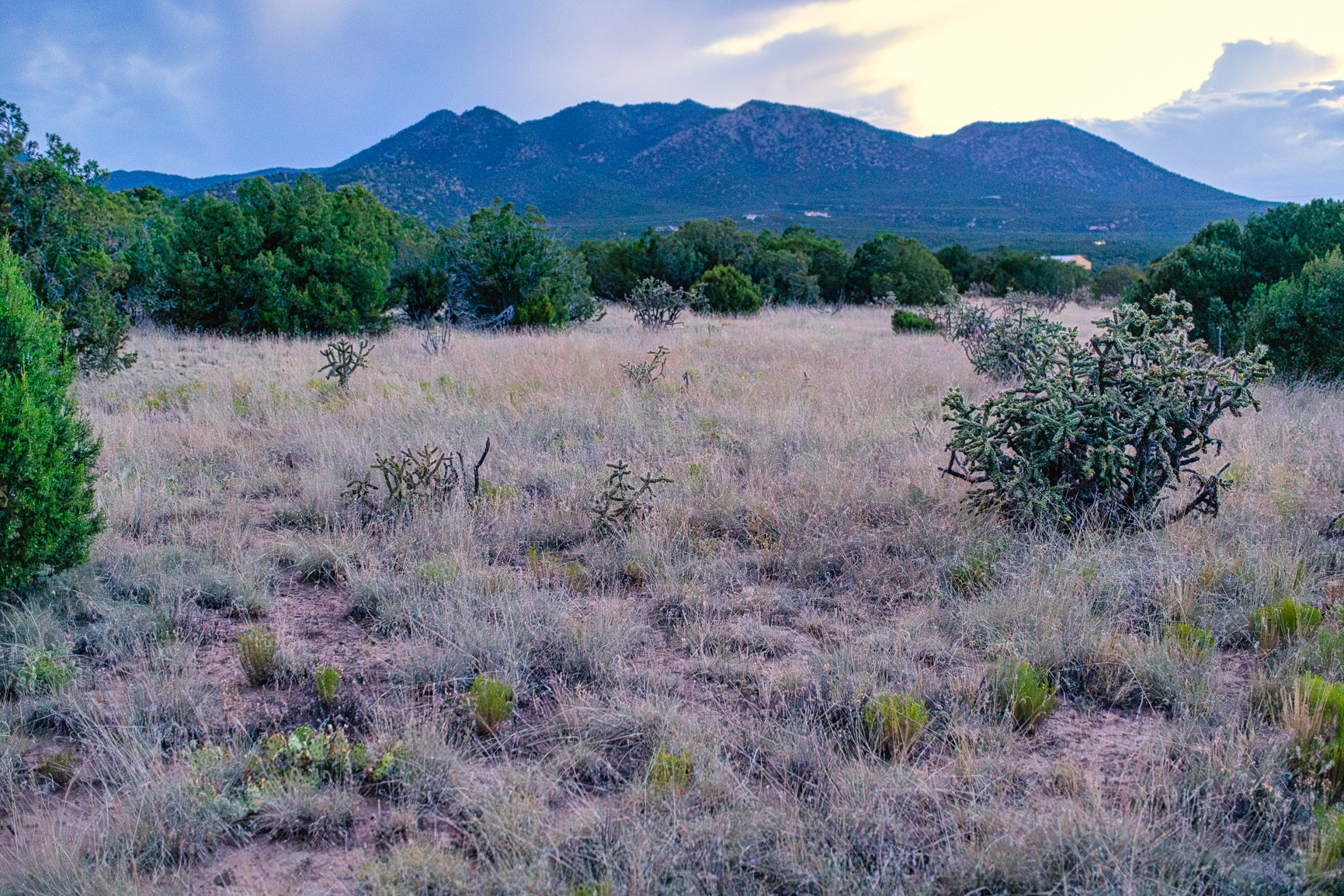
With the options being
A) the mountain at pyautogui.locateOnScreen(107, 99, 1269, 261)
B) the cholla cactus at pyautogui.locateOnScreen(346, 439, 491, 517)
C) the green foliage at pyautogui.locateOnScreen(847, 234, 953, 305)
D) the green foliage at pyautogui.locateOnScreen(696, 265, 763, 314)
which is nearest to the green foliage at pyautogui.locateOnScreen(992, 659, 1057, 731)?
the cholla cactus at pyautogui.locateOnScreen(346, 439, 491, 517)

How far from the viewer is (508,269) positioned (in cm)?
1673

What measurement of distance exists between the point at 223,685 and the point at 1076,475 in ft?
15.2

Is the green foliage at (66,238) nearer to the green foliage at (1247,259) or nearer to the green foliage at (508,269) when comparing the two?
the green foliage at (508,269)

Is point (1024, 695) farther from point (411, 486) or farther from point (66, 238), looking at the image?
point (66, 238)

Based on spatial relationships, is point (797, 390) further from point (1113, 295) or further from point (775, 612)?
point (1113, 295)

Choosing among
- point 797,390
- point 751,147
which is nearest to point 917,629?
point 797,390

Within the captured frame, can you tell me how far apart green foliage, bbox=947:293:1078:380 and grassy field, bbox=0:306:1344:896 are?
3.77 ft

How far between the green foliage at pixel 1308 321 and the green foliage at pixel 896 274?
13538mm

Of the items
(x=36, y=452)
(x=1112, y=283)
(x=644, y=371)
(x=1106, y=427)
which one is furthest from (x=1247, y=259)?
(x=1112, y=283)

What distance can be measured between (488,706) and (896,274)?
2378cm

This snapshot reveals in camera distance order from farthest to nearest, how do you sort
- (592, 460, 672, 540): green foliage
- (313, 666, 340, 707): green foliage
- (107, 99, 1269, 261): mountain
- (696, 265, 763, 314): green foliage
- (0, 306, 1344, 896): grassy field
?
(107, 99, 1269, 261): mountain
(696, 265, 763, 314): green foliage
(592, 460, 672, 540): green foliage
(313, 666, 340, 707): green foliage
(0, 306, 1344, 896): grassy field

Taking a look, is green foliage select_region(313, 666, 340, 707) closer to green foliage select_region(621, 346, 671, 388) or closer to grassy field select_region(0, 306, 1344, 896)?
grassy field select_region(0, 306, 1344, 896)

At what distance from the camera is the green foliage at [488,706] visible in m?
2.82

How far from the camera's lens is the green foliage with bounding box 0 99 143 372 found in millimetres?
8547
